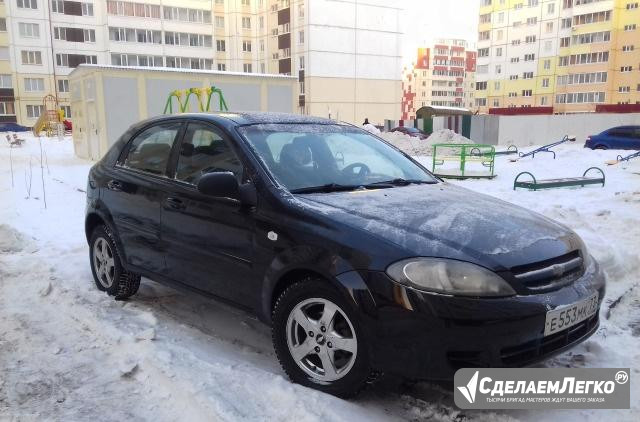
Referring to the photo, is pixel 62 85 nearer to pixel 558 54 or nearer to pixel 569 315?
pixel 558 54

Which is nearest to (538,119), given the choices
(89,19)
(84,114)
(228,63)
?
(84,114)

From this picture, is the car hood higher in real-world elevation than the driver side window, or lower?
lower

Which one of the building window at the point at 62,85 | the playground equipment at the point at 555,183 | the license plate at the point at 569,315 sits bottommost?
the playground equipment at the point at 555,183

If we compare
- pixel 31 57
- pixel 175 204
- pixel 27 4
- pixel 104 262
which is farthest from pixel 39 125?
pixel 175 204

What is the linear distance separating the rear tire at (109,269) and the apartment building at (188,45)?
180ft

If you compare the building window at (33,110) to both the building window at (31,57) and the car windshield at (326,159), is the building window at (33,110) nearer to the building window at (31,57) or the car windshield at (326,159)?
the building window at (31,57)

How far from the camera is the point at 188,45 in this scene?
6450cm

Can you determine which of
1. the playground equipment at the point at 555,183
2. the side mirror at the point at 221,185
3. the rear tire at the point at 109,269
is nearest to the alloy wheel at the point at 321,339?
the side mirror at the point at 221,185

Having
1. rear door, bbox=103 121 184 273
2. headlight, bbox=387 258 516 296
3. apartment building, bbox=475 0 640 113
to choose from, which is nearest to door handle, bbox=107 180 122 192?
rear door, bbox=103 121 184 273

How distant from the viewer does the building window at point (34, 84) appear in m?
59.2

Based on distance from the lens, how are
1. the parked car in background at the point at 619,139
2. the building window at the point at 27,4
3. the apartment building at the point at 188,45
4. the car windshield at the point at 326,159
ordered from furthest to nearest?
the apartment building at the point at 188,45 < the building window at the point at 27,4 < the parked car in background at the point at 619,139 < the car windshield at the point at 326,159

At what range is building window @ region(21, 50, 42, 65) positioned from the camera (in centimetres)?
5875

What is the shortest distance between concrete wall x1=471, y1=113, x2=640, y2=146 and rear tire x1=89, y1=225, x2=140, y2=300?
31457 millimetres

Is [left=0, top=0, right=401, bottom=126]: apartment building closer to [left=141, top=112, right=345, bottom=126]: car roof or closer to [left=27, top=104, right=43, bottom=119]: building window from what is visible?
[left=27, top=104, right=43, bottom=119]: building window
